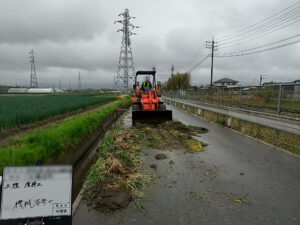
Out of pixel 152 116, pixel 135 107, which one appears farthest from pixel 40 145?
pixel 135 107

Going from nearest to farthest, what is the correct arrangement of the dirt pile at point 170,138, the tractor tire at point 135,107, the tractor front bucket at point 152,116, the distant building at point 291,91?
1. the distant building at point 291,91
2. the dirt pile at point 170,138
3. the tractor front bucket at point 152,116
4. the tractor tire at point 135,107

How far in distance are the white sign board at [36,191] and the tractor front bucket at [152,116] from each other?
310 inches

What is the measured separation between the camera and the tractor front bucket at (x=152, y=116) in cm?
976

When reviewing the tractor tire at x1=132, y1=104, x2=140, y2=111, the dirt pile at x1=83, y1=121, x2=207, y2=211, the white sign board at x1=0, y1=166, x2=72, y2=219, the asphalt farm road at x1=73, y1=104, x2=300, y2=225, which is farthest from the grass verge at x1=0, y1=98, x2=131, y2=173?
the tractor tire at x1=132, y1=104, x2=140, y2=111

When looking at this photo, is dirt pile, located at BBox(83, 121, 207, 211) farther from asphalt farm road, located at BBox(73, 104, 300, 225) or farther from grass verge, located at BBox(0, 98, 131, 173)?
grass verge, located at BBox(0, 98, 131, 173)

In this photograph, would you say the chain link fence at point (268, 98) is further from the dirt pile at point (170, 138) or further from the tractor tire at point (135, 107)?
the tractor tire at point (135, 107)

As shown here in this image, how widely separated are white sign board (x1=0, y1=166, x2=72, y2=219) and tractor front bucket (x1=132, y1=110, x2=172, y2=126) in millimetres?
7883

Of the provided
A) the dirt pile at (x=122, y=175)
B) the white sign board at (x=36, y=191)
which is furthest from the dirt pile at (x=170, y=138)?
the white sign board at (x=36, y=191)

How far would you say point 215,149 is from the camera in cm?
599

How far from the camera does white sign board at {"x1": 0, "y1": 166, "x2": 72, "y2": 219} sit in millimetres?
1735

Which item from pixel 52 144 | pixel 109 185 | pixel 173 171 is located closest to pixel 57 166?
pixel 109 185

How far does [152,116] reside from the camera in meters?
9.91

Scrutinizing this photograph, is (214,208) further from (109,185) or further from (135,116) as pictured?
(135,116)

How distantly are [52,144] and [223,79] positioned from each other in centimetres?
9306
